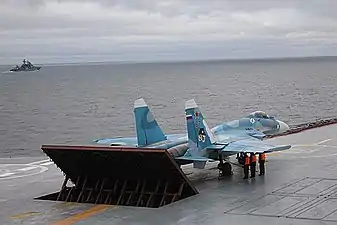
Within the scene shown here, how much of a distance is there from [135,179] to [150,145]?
432cm

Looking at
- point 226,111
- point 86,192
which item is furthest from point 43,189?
point 226,111

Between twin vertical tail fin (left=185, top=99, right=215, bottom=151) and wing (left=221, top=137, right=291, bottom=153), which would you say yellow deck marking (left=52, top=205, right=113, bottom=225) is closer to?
twin vertical tail fin (left=185, top=99, right=215, bottom=151)

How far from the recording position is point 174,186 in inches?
944

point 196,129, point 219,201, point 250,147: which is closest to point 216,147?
point 196,129

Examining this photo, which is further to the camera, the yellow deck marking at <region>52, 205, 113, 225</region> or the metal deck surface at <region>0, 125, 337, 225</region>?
the yellow deck marking at <region>52, 205, 113, 225</region>

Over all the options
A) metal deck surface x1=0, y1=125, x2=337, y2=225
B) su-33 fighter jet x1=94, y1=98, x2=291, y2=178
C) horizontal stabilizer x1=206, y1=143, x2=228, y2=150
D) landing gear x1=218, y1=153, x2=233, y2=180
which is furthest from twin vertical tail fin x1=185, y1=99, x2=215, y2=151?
metal deck surface x1=0, y1=125, x2=337, y2=225

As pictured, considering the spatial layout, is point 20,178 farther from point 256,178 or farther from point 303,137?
point 303,137

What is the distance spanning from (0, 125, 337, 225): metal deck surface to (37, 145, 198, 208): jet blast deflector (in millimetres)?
818

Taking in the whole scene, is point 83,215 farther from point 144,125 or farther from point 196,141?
point 144,125

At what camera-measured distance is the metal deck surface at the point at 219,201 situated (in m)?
20.5

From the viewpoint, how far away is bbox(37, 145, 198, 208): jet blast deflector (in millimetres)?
23250

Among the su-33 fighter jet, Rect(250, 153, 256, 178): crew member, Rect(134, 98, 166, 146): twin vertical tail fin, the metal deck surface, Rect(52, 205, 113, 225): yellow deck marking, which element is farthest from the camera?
Rect(134, 98, 166, 146): twin vertical tail fin

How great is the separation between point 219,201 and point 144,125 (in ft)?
22.5

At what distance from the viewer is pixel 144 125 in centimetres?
2859
